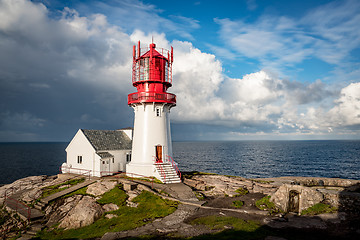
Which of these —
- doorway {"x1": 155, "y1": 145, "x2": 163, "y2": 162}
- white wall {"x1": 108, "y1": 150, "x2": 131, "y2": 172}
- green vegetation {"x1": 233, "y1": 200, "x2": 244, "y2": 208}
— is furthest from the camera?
white wall {"x1": 108, "y1": 150, "x2": 131, "y2": 172}

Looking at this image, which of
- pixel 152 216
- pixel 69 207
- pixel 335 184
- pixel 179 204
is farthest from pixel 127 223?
pixel 335 184

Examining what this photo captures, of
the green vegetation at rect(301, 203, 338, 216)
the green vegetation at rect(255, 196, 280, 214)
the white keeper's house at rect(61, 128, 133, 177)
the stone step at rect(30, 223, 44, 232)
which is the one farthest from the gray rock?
the green vegetation at rect(301, 203, 338, 216)

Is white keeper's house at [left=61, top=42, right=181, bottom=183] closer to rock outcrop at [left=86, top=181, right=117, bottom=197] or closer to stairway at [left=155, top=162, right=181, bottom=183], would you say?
stairway at [left=155, top=162, right=181, bottom=183]

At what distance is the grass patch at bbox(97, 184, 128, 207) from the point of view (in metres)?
20.0

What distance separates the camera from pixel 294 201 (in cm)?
1727

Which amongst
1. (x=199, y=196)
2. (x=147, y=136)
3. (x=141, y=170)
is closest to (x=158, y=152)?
(x=147, y=136)

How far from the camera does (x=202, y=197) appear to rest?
69.8 feet

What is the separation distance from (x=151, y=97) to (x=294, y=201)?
18719 millimetres

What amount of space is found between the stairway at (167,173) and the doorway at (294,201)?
12791mm

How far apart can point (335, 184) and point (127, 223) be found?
32.0 metres

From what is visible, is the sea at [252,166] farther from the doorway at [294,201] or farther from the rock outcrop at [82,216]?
the rock outcrop at [82,216]

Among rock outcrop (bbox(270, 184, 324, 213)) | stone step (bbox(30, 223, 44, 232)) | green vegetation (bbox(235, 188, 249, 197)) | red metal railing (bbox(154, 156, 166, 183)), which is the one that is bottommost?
stone step (bbox(30, 223, 44, 232))

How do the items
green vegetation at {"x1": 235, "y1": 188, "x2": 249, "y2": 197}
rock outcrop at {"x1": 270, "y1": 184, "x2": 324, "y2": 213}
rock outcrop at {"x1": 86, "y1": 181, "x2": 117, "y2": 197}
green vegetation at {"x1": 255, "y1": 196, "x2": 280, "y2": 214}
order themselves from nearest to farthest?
rock outcrop at {"x1": 270, "y1": 184, "x2": 324, "y2": 213}
green vegetation at {"x1": 255, "y1": 196, "x2": 280, "y2": 214}
rock outcrop at {"x1": 86, "y1": 181, "x2": 117, "y2": 197}
green vegetation at {"x1": 235, "y1": 188, "x2": 249, "y2": 197}

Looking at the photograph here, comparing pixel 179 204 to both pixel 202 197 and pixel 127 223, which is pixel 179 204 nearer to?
pixel 202 197
